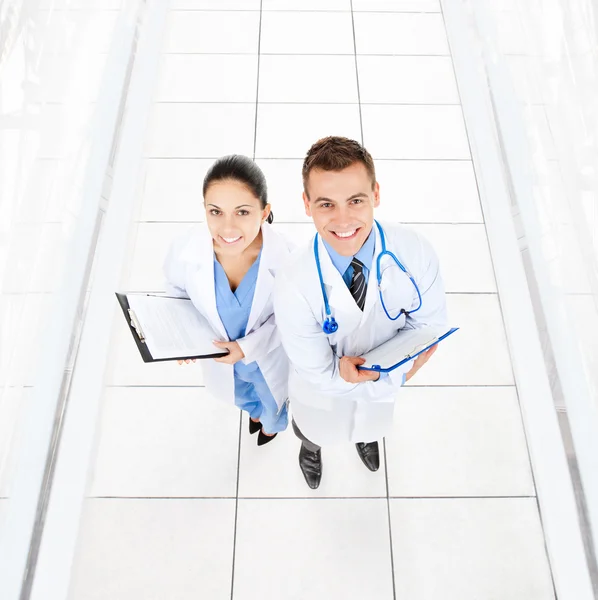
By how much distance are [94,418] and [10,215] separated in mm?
867

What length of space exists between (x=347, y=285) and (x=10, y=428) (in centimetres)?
130

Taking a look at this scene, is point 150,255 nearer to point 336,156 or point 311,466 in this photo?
point 311,466

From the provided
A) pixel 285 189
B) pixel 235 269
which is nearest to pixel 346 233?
pixel 235 269

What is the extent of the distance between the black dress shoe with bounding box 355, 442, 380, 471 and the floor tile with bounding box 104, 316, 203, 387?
2.32ft

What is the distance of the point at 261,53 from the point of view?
11.6ft

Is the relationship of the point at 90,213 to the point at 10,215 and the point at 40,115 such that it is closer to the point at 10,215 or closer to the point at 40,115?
the point at 40,115

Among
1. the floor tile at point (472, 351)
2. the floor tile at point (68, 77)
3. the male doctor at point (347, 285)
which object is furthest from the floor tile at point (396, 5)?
the male doctor at point (347, 285)

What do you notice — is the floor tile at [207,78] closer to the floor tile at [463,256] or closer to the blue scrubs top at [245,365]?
the floor tile at [463,256]

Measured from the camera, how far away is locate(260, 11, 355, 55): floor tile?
3564 mm

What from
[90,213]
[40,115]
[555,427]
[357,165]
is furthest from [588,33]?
[90,213]

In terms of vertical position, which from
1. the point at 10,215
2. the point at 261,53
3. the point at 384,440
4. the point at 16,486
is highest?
the point at 261,53

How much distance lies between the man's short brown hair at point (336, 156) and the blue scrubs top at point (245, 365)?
41 centimetres

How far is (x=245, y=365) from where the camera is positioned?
5.91 feet

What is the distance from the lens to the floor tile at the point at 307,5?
3812 millimetres
